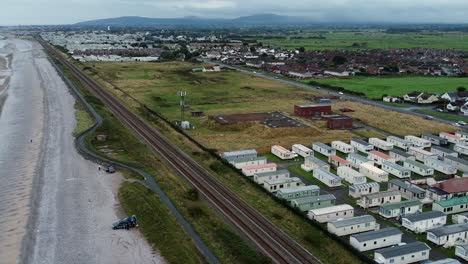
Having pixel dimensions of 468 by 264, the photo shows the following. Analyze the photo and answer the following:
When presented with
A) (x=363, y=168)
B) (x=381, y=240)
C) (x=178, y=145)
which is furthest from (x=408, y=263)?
(x=178, y=145)

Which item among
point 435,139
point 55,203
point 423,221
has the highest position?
point 435,139

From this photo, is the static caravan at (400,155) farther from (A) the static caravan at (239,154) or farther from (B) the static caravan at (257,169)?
(A) the static caravan at (239,154)

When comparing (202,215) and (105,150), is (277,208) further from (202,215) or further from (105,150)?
(105,150)

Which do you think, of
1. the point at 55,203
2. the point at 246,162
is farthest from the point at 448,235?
the point at 55,203

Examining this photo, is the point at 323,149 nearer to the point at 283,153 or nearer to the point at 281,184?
the point at 283,153

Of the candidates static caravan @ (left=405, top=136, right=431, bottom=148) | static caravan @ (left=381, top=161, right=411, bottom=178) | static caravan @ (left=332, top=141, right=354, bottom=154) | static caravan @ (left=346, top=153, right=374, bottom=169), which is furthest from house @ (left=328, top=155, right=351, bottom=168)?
static caravan @ (left=405, top=136, right=431, bottom=148)
